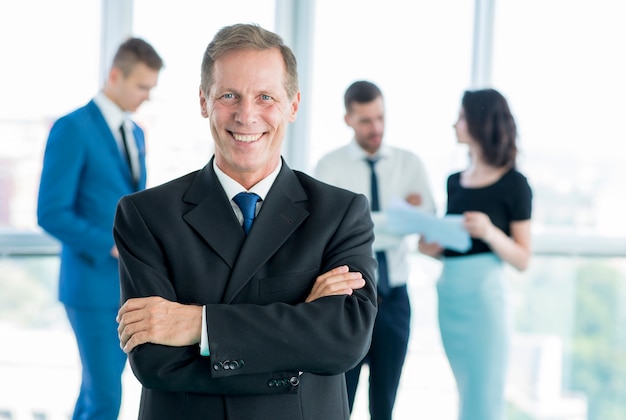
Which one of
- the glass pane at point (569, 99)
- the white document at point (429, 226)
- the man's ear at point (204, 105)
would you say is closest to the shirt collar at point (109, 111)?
the white document at point (429, 226)

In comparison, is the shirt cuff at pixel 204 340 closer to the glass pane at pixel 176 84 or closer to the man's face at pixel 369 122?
the man's face at pixel 369 122

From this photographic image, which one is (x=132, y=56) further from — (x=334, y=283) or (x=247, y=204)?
(x=334, y=283)

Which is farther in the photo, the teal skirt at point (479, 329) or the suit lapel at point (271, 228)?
the teal skirt at point (479, 329)

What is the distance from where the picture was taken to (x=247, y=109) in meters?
1.66

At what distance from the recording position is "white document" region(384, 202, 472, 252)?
314 cm

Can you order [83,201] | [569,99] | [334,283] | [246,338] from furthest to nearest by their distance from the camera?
1. [569,99]
2. [83,201]
3. [334,283]
4. [246,338]

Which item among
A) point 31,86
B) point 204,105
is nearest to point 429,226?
point 204,105

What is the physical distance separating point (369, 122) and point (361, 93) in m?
0.13

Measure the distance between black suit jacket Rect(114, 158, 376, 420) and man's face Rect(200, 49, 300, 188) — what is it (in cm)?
6

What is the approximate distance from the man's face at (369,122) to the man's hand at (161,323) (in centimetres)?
197

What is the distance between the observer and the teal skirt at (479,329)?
10.5ft

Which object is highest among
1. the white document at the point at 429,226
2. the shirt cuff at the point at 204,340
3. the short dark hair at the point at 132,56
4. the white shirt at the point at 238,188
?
the short dark hair at the point at 132,56

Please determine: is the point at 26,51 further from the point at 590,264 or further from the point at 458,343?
the point at 590,264

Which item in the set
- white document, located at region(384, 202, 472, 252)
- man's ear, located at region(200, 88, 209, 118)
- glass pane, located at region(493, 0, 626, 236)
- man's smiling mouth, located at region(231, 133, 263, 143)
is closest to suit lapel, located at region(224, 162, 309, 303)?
man's smiling mouth, located at region(231, 133, 263, 143)
